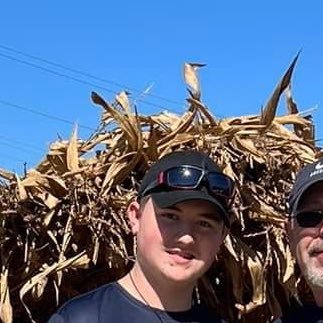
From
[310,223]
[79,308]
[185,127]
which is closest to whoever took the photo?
[79,308]

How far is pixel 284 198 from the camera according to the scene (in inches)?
113

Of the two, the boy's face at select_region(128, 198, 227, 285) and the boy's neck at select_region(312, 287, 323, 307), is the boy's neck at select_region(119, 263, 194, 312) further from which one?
the boy's neck at select_region(312, 287, 323, 307)

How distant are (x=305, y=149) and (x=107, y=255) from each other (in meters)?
0.65

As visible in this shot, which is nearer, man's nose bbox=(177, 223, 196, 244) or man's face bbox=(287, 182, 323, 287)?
man's nose bbox=(177, 223, 196, 244)

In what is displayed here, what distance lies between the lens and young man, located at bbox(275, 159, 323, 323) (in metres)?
2.59

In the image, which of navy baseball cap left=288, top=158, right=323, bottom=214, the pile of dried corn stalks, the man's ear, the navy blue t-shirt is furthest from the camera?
the pile of dried corn stalks

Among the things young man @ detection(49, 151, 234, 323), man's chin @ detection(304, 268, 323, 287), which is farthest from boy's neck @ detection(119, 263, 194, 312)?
man's chin @ detection(304, 268, 323, 287)

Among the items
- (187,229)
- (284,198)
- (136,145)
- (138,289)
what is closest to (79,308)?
(138,289)

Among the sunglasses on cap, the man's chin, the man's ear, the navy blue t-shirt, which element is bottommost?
the navy blue t-shirt

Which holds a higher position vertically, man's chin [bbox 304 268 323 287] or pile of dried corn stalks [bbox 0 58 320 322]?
pile of dried corn stalks [bbox 0 58 320 322]

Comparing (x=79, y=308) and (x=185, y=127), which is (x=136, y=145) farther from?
(x=79, y=308)

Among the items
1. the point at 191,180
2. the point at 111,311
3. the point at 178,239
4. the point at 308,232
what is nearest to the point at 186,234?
the point at 178,239

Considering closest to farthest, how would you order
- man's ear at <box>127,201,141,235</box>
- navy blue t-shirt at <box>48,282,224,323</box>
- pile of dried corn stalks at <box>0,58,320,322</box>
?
1. navy blue t-shirt at <box>48,282,224,323</box>
2. man's ear at <box>127,201,141,235</box>
3. pile of dried corn stalks at <box>0,58,320,322</box>

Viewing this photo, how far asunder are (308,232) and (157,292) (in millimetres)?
446
